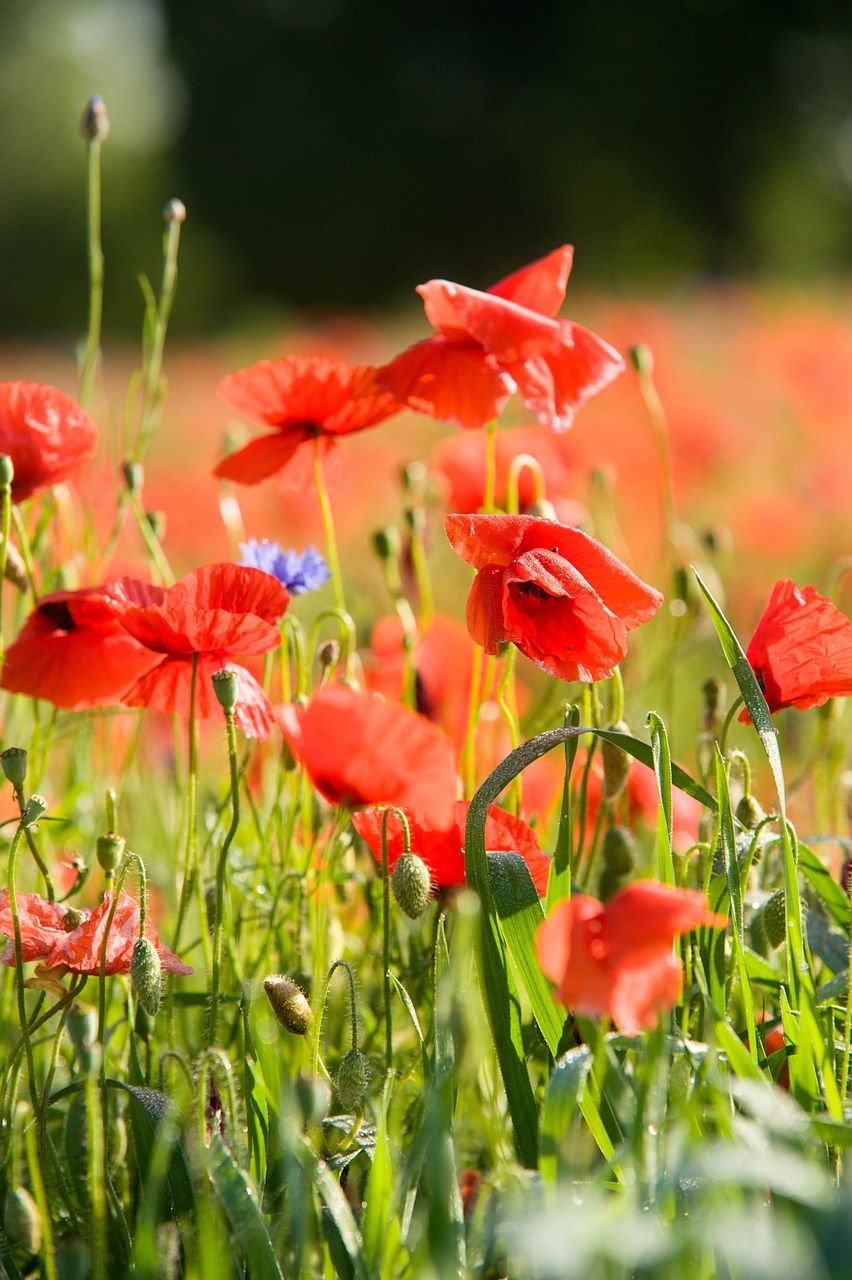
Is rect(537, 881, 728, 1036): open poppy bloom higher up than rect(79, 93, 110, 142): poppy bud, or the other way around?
rect(79, 93, 110, 142): poppy bud

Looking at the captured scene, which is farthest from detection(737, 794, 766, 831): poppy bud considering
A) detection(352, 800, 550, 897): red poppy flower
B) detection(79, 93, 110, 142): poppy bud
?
detection(79, 93, 110, 142): poppy bud

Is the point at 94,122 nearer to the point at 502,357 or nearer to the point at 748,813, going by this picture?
the point at 502,357

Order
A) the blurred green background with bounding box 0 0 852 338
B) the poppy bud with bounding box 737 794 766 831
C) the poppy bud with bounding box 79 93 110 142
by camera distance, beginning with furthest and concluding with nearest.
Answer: the blurred green background with bounding box 0 0 852 338, the poppy bud with bounding box 79 93 110 142, the poppy bud with bounding box 737 794 766 831

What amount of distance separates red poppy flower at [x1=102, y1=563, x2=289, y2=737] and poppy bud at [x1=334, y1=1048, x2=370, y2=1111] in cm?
18

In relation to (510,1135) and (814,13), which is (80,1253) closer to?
(510,1135)

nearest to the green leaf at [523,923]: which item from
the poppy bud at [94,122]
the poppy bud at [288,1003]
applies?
the poppy bud at [288,1003]

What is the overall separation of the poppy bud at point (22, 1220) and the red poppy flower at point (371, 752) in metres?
0.21

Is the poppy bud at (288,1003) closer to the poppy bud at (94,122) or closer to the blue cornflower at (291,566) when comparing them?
the blue cornflower at (291,566)

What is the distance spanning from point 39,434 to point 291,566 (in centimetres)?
18

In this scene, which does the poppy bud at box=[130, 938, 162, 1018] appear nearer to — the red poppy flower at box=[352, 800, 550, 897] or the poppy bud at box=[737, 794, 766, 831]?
the red poppy flower at box=[352, 800, 550, 897]

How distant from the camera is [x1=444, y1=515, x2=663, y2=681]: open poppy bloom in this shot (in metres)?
0.60

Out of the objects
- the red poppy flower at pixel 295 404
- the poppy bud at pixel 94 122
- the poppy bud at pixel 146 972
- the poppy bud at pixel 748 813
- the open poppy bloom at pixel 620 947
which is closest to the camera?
the open poppy bloom at pixel 620 947

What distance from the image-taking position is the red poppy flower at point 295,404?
0.77 metres

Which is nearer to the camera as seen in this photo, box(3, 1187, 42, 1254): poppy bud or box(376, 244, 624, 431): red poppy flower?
box(3, 1187, 42, 1254): poppy bud
